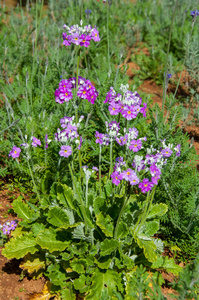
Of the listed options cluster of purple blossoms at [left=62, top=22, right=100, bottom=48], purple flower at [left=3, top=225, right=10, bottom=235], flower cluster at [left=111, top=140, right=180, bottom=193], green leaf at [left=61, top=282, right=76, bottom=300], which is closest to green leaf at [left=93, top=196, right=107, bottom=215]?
flower cluster at [left=111, top=140, right=180, bottom=193]

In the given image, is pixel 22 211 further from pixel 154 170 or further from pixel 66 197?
pixel 154 170

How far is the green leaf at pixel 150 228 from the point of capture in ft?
7.61

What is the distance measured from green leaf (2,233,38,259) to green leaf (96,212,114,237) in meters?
0.56

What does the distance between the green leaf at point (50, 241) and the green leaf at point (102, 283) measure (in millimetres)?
319

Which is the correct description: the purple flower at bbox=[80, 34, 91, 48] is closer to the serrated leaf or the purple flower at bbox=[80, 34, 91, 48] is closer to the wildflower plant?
the wildflower plant

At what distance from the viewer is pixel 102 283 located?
2.13 meters

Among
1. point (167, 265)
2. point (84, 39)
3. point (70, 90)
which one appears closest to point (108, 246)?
point (167, 265)

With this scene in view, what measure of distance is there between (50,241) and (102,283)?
0.49 meters

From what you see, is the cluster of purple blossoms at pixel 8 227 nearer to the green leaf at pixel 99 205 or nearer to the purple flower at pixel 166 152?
the green leaf at pixel 99 205

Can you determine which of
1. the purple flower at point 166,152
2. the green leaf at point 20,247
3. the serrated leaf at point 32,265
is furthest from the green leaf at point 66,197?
the purple flower at point 166,152

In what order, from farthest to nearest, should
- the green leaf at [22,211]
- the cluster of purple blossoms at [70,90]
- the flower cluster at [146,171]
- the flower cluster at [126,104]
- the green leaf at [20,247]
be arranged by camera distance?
the green leaf at [22,211]
the green leaf at [20,247]
the cluster of purple blossoms at [70,90]
the flower cluster at [126,104]
the flower cluster at [146,171]

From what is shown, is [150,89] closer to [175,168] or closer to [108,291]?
[175,168]

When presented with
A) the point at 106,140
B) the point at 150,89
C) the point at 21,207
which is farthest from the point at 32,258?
the point at 150,89

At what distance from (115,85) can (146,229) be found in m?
1.60
